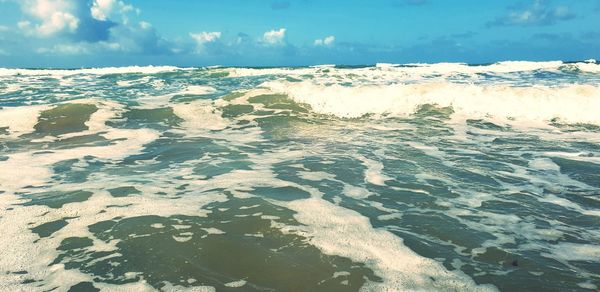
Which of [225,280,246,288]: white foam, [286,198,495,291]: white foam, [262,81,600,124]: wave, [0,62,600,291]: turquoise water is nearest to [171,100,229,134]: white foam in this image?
[0,62,600,291]: turquoise water

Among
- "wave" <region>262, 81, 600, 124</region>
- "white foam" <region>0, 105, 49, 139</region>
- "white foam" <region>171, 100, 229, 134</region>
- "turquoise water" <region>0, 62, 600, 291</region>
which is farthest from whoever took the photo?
"wave" <region>262, 81, 600, 124</region>

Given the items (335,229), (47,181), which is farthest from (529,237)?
(47,181)

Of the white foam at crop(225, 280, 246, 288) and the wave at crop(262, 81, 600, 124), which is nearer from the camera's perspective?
the white foam at crop(225, 280, 246, 288)

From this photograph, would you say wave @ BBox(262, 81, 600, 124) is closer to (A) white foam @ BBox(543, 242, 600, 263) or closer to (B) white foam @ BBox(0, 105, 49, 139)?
(B) white foam @ BBox(0, 105, 49, 139)

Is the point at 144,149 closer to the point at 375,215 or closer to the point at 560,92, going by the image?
the point at 375,215

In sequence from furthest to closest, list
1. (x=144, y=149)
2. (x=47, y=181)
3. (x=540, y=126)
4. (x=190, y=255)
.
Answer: (x=540, y=126) → (x=144, y=149) → (x=47, y=181) → (x=190, y=255)

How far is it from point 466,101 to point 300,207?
12.0 m

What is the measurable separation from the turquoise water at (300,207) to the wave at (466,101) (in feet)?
5.17

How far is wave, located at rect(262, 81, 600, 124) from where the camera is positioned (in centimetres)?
1421

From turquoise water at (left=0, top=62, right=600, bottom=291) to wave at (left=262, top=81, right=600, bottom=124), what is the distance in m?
1.58

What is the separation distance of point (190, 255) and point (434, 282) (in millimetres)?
2244

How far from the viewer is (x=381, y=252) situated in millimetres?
4332

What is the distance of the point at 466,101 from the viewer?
51.7 ft

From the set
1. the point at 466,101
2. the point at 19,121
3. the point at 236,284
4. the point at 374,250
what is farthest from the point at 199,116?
the point at 236,284
